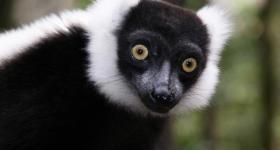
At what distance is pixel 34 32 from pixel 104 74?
63 cm

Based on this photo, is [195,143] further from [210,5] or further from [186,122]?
[210,5]

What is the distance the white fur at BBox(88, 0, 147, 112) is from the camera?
166 inches

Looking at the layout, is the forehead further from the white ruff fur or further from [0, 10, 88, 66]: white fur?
[0, 10, 88, 66]: white fur

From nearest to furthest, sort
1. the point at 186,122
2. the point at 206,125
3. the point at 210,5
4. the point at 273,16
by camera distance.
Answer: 1. the point at 210,5
2. the point at 273,16
3. the point at 206,125
4. the point at 186,122

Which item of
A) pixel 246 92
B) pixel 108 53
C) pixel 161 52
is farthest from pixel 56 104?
pixel 246 92

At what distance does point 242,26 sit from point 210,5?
16.6 ft

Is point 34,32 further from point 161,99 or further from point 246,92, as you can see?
point 246,92

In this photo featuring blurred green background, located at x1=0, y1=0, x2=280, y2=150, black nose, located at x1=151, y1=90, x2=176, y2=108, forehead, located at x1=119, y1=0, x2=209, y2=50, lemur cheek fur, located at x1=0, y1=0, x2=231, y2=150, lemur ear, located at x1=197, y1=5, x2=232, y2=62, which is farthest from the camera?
blurred green background, located at x1=0, y1=0, x2=280, y2=150

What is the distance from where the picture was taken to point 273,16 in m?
8.72

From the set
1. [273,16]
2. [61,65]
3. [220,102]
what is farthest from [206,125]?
[61,65]

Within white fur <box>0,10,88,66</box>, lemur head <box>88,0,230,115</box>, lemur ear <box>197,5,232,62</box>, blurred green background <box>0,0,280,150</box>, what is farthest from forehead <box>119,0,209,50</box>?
blurred green background <box>0,0,280,150</box>

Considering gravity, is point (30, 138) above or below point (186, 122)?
below

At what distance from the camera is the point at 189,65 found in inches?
166

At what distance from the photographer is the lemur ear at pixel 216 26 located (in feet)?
14.9
